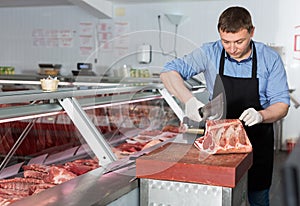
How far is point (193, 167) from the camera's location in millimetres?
1501

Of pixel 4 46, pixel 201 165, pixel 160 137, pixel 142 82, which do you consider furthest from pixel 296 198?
pixel 4 46

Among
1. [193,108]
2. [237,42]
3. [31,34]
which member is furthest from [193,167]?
[31,34]

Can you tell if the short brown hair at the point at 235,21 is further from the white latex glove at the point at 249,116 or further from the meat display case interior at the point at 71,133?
the meat display case interior at the point at 71,133

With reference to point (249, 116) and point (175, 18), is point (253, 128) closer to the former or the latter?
point (249, 116)

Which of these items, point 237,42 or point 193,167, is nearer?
point 193,167

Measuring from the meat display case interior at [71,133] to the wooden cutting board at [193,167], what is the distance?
32 centimetres

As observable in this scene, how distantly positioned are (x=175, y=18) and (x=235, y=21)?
18.9 ft

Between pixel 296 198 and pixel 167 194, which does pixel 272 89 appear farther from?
pixel 296 198

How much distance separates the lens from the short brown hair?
1.96 meters

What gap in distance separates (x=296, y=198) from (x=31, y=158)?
2435 mm

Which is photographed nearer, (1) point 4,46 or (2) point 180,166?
(2) point 180,166

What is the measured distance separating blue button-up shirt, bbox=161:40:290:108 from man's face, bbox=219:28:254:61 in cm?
10

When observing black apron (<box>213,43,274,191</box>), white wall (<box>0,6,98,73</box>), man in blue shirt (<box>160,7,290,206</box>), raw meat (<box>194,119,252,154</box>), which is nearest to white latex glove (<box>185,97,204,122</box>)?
man in blue shirt (<box>160,7,290,206</box>)

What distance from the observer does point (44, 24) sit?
8.72 meters
